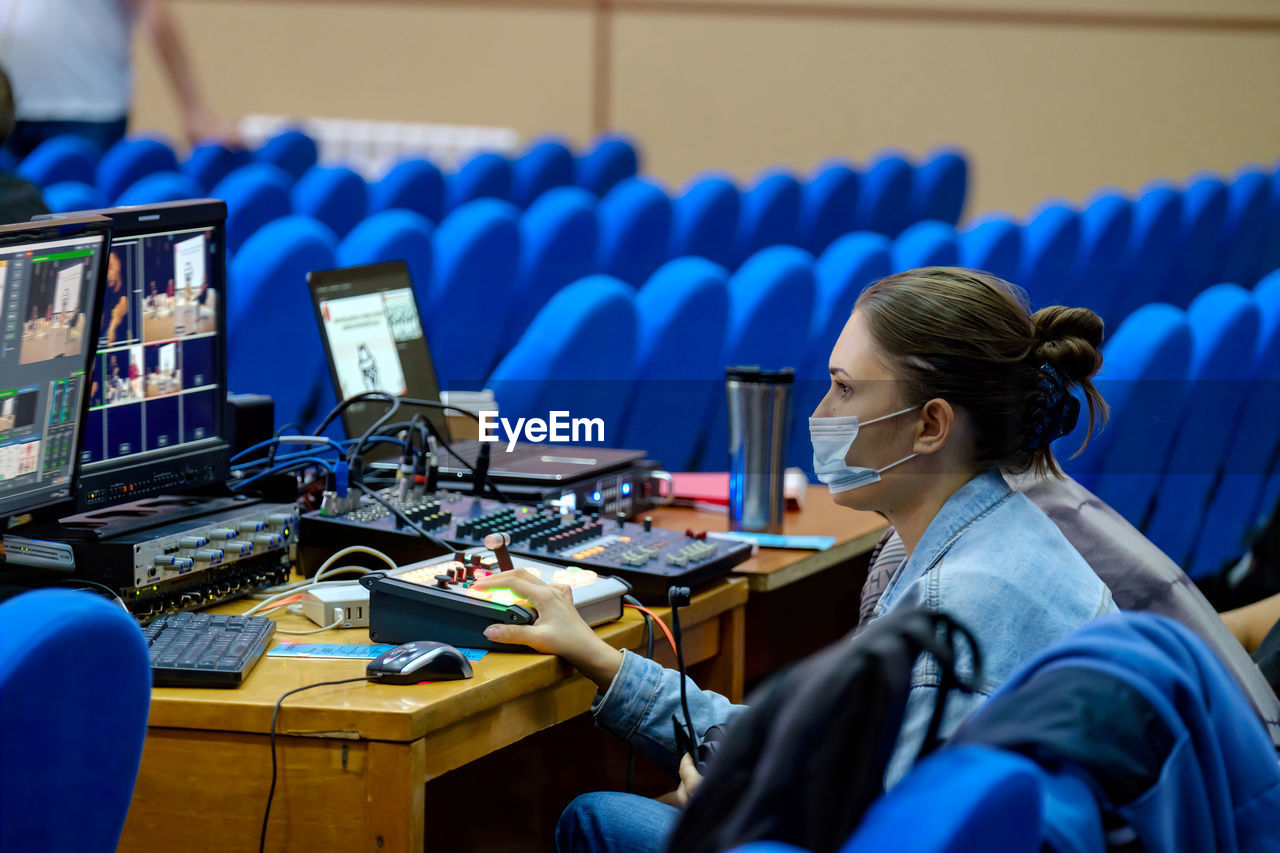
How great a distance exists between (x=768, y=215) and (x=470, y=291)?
2.50 meters

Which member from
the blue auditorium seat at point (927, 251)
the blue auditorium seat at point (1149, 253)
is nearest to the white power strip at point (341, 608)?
the blue auditorium seat at point (927, 251)

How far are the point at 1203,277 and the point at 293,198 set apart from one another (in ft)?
14.1

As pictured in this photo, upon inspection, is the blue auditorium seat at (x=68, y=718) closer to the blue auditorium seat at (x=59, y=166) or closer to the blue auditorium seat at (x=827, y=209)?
the blue auditorium seat at (x=59, y=166)

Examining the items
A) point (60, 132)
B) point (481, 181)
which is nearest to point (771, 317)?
point (481, 181)

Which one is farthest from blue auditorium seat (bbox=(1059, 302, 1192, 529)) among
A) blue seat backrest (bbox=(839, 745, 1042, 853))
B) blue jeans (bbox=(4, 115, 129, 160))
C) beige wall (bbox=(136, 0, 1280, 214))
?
beige wall (bbox=(136, 0, 1280, 214))

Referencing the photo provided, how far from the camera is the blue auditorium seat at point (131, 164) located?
18.5 feet

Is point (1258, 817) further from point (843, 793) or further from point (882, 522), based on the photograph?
point (882, 522)

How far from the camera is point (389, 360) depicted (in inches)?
104

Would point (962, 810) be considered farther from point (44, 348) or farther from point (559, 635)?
point (44, 348)

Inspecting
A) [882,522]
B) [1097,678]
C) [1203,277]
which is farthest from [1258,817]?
[1203,277]

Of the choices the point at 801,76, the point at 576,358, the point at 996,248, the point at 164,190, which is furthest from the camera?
the point at 801,76

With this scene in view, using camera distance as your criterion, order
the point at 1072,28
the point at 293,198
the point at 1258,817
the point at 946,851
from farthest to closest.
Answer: the point at 1072,28 → the point at 293,198 → the point at 1258,817 → the point at 946,851

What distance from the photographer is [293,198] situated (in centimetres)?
546

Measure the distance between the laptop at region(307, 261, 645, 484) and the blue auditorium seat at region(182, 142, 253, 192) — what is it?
3.49m
